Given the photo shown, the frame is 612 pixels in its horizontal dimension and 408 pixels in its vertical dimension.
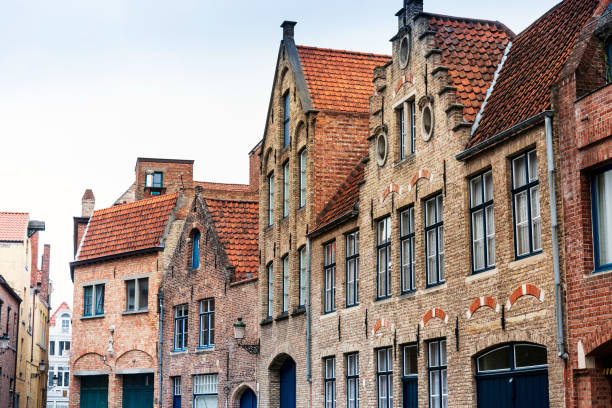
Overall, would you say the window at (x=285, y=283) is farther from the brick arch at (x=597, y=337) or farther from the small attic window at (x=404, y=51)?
the brick arch at (x=597, y=337)

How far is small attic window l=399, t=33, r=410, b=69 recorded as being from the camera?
20911 mm

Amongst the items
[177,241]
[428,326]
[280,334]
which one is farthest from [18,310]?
[428,326]

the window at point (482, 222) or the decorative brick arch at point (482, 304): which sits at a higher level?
the window at point (482, 222)

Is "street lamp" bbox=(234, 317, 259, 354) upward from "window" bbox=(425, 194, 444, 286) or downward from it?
downward

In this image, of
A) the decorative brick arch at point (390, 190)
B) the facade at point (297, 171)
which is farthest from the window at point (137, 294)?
the decorative brick arch at point (390, 190)

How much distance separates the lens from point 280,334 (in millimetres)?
27781

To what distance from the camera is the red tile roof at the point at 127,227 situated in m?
37.9

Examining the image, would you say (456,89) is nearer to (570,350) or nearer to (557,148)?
(557,148)

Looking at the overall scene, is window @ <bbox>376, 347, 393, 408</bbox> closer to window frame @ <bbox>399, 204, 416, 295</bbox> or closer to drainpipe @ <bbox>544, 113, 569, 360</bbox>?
window frame @ <bbox>399, 204, 416, 295</bbox>

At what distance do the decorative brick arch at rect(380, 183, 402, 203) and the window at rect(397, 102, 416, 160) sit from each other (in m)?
0.64

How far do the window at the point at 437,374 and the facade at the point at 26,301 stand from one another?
2915 centimetres

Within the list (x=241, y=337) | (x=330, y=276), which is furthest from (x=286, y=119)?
(x=241, y=337)

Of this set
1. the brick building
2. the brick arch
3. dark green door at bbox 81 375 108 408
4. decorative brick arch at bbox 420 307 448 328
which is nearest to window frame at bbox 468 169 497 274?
decorative brick arch at bbox 420 307 448 328

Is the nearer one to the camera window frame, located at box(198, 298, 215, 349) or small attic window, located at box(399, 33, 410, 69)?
small attic window, located at box(399, 33, 410, 69)
